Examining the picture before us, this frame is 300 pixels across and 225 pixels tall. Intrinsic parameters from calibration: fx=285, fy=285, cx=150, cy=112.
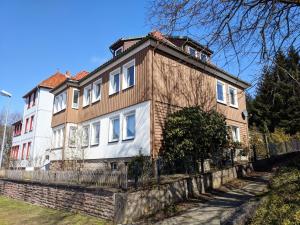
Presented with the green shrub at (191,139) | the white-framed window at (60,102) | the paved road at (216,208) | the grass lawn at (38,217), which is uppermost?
the white-framed window at (60,102)

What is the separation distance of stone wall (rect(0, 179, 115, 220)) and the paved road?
2.24 metres

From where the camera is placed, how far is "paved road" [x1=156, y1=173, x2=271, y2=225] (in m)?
8.98

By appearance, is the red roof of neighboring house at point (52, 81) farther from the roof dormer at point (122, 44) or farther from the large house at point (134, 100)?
the roof dormer at point (122, 44)

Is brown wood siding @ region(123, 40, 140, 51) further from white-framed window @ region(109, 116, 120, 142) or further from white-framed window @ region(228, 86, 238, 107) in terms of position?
white-framed window @ region(228, 86, 238, 107)

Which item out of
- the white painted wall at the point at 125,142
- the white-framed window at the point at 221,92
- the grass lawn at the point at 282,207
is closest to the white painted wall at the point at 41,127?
the white painted wall at the point at 125,142

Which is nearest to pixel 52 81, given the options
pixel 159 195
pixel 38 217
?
pixel 38 217

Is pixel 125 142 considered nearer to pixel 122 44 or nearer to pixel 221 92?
pixel 122 44

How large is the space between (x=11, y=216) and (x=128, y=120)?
8.22m

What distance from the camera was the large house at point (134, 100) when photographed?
54.5 ft

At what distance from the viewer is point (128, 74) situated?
18.8 m

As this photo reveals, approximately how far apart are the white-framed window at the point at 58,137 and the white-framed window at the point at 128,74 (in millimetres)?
9016

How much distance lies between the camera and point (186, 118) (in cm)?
1552

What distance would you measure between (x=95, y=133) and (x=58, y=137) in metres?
6.06

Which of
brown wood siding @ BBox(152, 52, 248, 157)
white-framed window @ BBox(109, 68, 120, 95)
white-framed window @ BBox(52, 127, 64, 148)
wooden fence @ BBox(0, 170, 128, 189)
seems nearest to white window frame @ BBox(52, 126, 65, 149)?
white-framed window @ BBox(52, 127, 64, 148)
